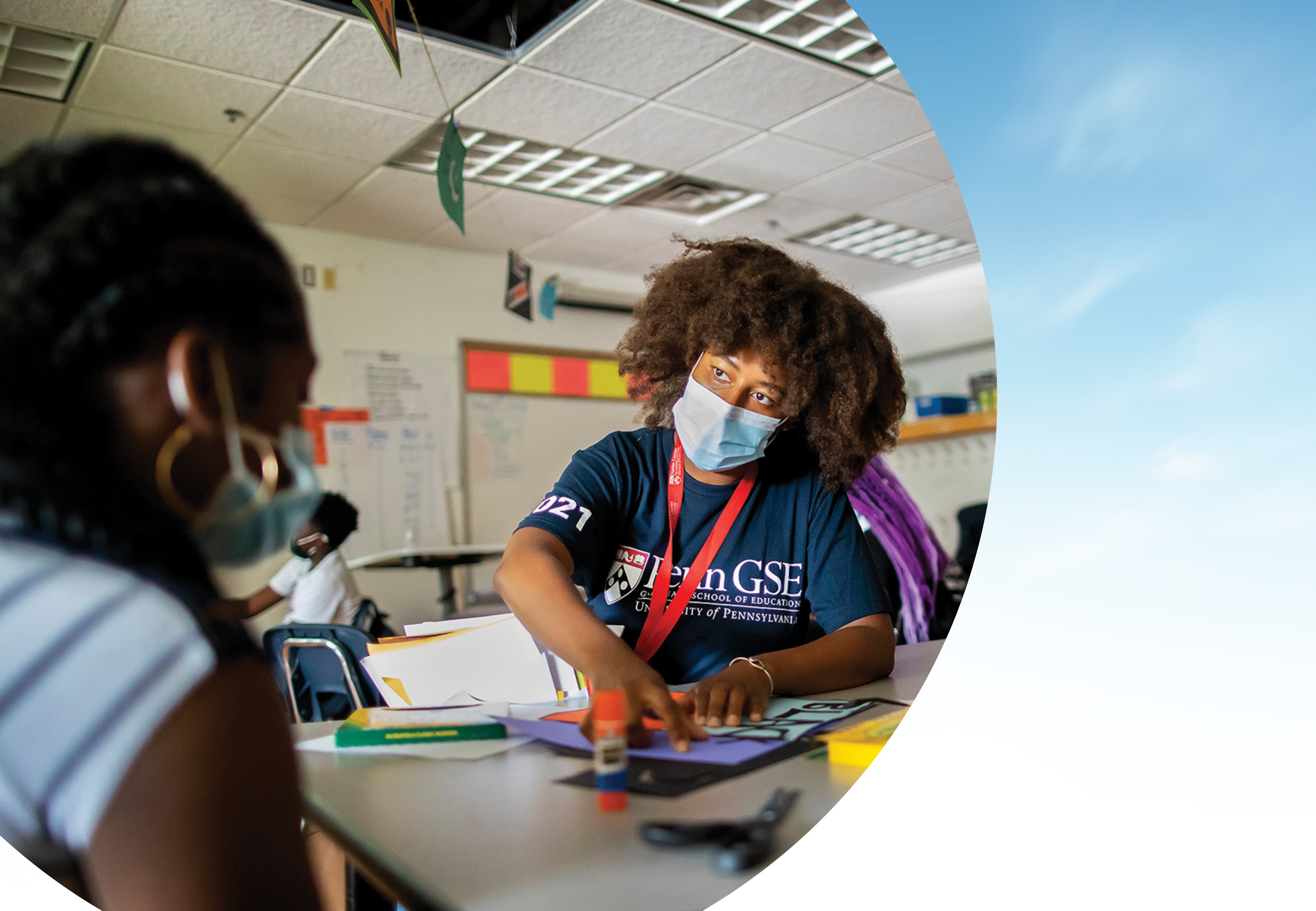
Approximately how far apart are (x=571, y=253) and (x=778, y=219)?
14cm

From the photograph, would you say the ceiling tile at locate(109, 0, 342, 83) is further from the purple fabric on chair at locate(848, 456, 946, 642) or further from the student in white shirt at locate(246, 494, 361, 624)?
the purple fabric on chair at locate(848, 456, 946, 642)

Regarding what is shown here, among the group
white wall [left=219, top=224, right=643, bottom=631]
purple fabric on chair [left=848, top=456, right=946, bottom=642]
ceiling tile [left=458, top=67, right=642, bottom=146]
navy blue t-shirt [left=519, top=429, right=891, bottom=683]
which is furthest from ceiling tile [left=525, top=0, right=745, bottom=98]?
purple fabric on chair [left=848, top=456, right=946, bottom=642]

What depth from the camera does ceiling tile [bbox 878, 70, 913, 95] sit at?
0.52 meters

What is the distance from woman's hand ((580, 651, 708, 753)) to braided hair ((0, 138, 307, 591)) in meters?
0.22

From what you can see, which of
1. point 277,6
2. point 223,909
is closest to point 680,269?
point 277,6

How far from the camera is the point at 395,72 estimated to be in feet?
1.33

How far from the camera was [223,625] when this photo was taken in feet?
1.16

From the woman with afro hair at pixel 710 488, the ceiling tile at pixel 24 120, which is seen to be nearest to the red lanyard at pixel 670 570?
the woman with afro hair at pixel 710 488

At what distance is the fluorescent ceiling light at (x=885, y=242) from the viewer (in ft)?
1.74

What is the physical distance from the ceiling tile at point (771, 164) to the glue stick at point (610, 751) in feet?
1.05

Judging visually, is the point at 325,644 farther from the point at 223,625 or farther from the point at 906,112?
the point at 906,112

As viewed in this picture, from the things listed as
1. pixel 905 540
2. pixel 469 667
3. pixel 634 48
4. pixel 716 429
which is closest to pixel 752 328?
pixel 716 429

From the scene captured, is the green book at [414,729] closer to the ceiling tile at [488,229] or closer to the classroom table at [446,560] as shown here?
the classroom table at [446,560]

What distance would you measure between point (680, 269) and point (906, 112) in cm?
20
